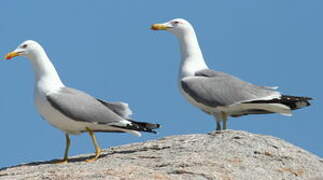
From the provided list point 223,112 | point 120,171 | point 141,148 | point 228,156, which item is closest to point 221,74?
point 223,112

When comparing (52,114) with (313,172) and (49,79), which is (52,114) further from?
(313,172)

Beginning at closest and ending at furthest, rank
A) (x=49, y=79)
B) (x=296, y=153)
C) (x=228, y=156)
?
(x=228, y=156), (x=296, y=153), (x=49, y=79)

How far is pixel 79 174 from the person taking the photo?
10.1m

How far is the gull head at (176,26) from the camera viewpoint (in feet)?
50.3

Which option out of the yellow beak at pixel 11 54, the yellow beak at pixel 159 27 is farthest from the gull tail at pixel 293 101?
the yellow beak at pixel 11 54

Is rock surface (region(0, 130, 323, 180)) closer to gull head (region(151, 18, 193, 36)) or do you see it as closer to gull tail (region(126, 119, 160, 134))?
gull tail (region(126, 119, 160, 134))

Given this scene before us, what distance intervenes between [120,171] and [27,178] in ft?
4.42

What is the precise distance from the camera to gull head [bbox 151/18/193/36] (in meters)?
15.3

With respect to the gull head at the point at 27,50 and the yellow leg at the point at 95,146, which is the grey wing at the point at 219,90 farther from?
the gull head at the point at 27,50

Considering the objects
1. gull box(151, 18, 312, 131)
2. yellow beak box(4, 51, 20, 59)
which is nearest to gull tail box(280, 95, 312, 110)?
gull box(151, 18, 312, 131)

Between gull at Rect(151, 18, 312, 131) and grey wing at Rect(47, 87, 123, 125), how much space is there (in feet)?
6.32

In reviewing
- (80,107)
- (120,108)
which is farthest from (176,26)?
(80,107)

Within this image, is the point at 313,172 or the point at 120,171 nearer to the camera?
the point at 120,171

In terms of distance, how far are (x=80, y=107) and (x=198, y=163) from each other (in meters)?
2.58
